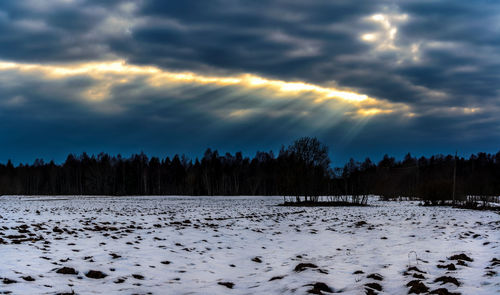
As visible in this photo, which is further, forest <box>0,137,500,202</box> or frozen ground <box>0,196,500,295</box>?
forest <box>0,137,500,202</box>

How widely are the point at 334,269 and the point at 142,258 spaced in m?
5.46

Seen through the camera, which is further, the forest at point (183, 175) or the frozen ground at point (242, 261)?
the forest at point (183, 175)

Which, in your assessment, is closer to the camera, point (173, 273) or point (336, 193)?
point (173, 273)

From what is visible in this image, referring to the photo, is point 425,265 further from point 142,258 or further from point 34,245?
point 34,245

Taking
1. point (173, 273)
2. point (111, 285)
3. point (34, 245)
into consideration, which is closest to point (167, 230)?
point (34, 245)

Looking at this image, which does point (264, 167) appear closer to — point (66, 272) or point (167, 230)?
point (167, 230)

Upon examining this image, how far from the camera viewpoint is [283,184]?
52.1 m

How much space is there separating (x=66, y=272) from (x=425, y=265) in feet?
29.4

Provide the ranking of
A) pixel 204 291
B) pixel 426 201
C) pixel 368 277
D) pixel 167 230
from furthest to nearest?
pixel 426 201 → pixel 167 230 → pixel 368 277 → pixel 204 291

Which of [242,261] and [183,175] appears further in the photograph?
[183,175]

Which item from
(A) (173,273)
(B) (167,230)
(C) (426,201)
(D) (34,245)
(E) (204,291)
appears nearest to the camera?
(E) (204,291)

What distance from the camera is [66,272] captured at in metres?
8.62

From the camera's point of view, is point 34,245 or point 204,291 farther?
point 34,245

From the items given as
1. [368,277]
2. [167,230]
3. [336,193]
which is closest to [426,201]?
[336,193]
